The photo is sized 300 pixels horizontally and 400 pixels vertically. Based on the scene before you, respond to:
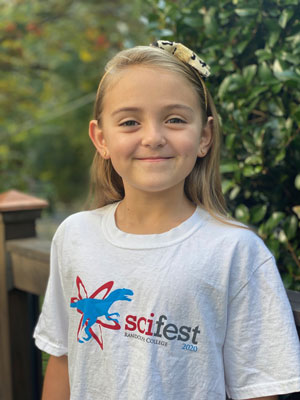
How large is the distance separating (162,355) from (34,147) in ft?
39.8

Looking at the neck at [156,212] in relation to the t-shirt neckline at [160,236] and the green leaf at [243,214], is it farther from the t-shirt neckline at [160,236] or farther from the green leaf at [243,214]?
the green leaf at [243,214]

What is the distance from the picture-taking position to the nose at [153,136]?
3.92 feet

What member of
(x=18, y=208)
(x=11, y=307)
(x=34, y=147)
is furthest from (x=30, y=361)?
(x=34, y=147)

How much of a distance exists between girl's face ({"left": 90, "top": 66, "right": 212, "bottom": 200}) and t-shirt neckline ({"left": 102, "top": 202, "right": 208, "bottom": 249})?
0.10 metres

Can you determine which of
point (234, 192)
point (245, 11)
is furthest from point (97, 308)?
point (245, 11)

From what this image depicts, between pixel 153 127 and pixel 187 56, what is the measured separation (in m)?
0.21

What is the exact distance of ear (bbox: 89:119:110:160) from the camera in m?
1.39

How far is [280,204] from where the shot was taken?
5.84ft

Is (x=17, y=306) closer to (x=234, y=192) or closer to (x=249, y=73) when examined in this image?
(x=234, y=192)

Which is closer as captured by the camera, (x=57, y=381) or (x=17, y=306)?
(x=57, y=381)

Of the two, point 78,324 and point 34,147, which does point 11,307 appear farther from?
point 34,147

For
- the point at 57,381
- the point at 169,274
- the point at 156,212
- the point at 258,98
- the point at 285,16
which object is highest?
the point at 285,16

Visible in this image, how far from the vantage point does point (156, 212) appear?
1.32 m

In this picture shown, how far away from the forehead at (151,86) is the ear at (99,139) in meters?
0.14
